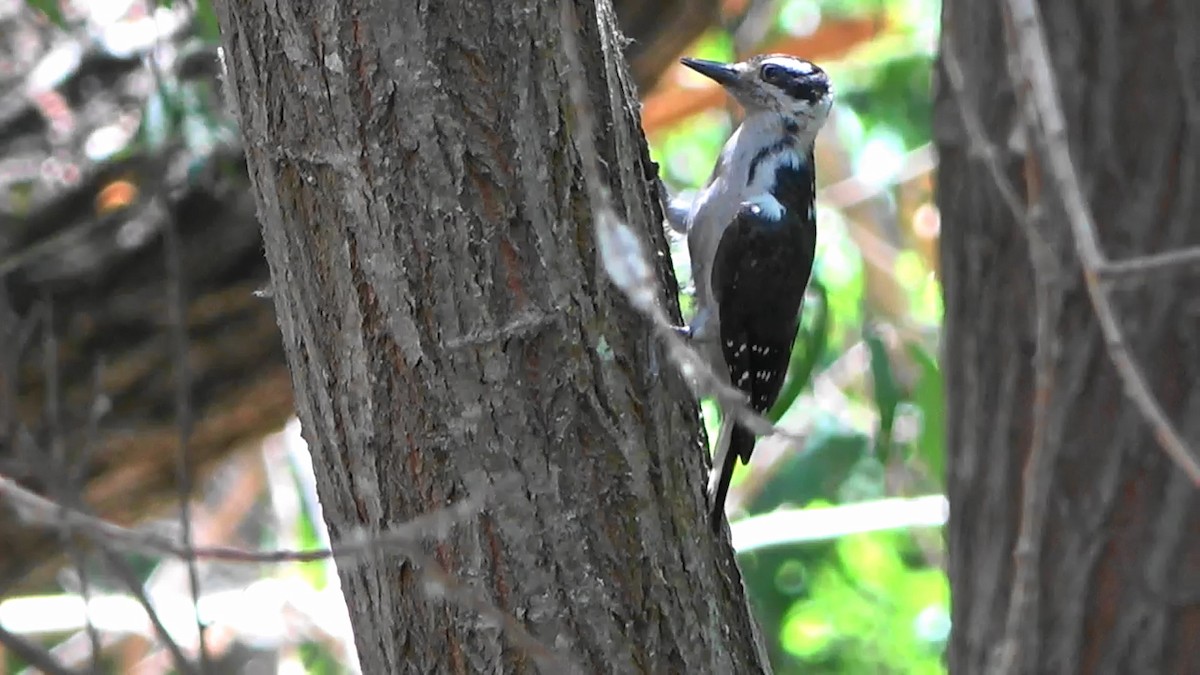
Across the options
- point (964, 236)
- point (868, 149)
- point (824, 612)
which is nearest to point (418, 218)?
point (964, 236)

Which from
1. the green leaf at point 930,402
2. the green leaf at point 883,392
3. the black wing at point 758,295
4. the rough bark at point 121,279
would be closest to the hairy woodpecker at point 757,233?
the black wing at point 758,295

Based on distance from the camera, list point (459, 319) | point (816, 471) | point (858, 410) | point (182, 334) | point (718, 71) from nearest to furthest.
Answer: point (459, 319) < point (182, 334) < point (718, 71) < point (816, 471) < point (858, 410)

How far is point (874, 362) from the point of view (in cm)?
321

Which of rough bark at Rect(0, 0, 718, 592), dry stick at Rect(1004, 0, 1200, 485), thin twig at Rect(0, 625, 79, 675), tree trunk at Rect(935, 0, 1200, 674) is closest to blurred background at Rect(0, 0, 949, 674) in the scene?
rough bark at Rect(0, 0, 718, 592)

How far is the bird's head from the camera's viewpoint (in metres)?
3.16

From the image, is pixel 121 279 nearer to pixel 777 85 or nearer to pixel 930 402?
pixel 777 85

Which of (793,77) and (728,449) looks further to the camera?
(793,77)

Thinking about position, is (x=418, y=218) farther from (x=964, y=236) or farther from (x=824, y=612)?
(x=824, y=612)

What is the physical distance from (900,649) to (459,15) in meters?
3.82

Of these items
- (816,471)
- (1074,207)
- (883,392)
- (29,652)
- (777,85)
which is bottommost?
(29,652)

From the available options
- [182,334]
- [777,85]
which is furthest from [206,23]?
[777,85]

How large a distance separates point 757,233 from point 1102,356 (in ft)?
2.45

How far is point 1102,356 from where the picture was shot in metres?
2.86

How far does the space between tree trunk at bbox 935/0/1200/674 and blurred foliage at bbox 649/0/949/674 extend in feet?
1.16
